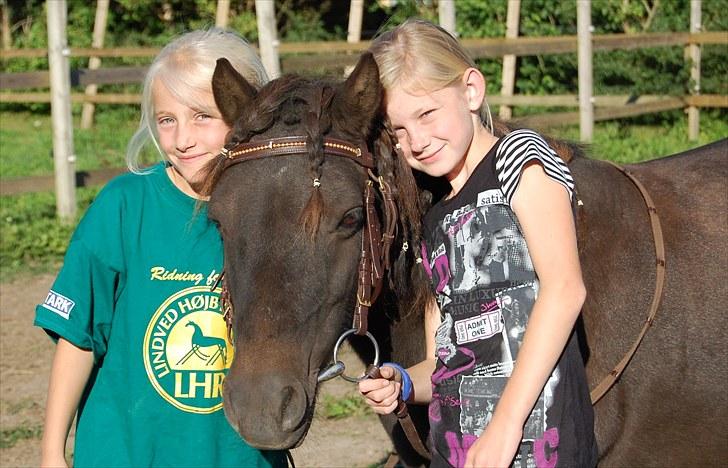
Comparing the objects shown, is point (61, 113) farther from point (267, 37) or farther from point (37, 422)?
point (37, 422)

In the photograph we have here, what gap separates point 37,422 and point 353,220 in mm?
3163

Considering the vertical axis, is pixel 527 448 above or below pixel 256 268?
below

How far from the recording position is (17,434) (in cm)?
470

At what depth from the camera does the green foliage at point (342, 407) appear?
197 inches

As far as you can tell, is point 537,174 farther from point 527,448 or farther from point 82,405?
point 82,405

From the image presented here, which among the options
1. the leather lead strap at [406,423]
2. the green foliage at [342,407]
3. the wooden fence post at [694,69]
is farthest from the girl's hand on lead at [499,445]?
the wooden fence post at [694,69]

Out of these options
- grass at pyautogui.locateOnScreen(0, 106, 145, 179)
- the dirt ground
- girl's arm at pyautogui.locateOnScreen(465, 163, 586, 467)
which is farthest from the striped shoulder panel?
grass at pyautogui.locateOnScreen(0, 106, 145, 179)

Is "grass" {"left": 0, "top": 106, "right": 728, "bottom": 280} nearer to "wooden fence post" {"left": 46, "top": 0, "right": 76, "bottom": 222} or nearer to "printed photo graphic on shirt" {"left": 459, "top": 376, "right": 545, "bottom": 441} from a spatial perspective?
"wooden fence post" {"left": 46, "top": 0, "right": 76, "bottom": 222}

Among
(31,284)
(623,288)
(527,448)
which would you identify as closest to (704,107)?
(31,284)

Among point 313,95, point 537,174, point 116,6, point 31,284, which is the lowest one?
point 31,284

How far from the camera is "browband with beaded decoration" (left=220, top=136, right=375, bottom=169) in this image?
7.52 feet

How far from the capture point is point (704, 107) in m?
13.7

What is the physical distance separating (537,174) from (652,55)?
40.8ft

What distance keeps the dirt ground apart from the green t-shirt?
1741 mm
